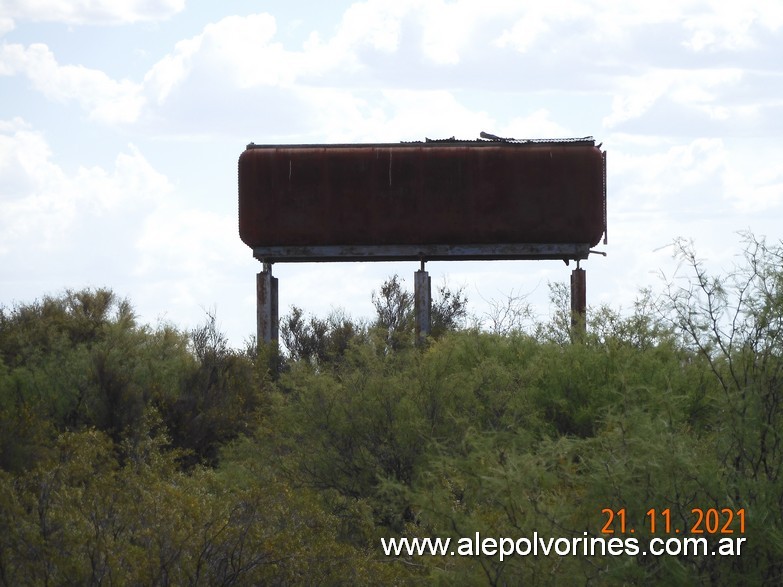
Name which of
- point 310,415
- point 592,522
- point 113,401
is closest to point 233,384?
point 113,401

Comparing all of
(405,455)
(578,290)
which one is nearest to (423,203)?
(578,290)

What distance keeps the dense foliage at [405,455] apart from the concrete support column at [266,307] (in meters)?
1.96

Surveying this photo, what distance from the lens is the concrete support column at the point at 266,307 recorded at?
24.5 m

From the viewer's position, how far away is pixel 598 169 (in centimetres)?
2459

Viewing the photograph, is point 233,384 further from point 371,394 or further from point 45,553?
point 45,553

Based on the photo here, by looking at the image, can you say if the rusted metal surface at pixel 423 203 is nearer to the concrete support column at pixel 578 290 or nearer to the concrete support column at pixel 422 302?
the concrete support column at pixel 578 290

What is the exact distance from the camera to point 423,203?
955 inches

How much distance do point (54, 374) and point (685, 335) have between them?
39.9 ft
